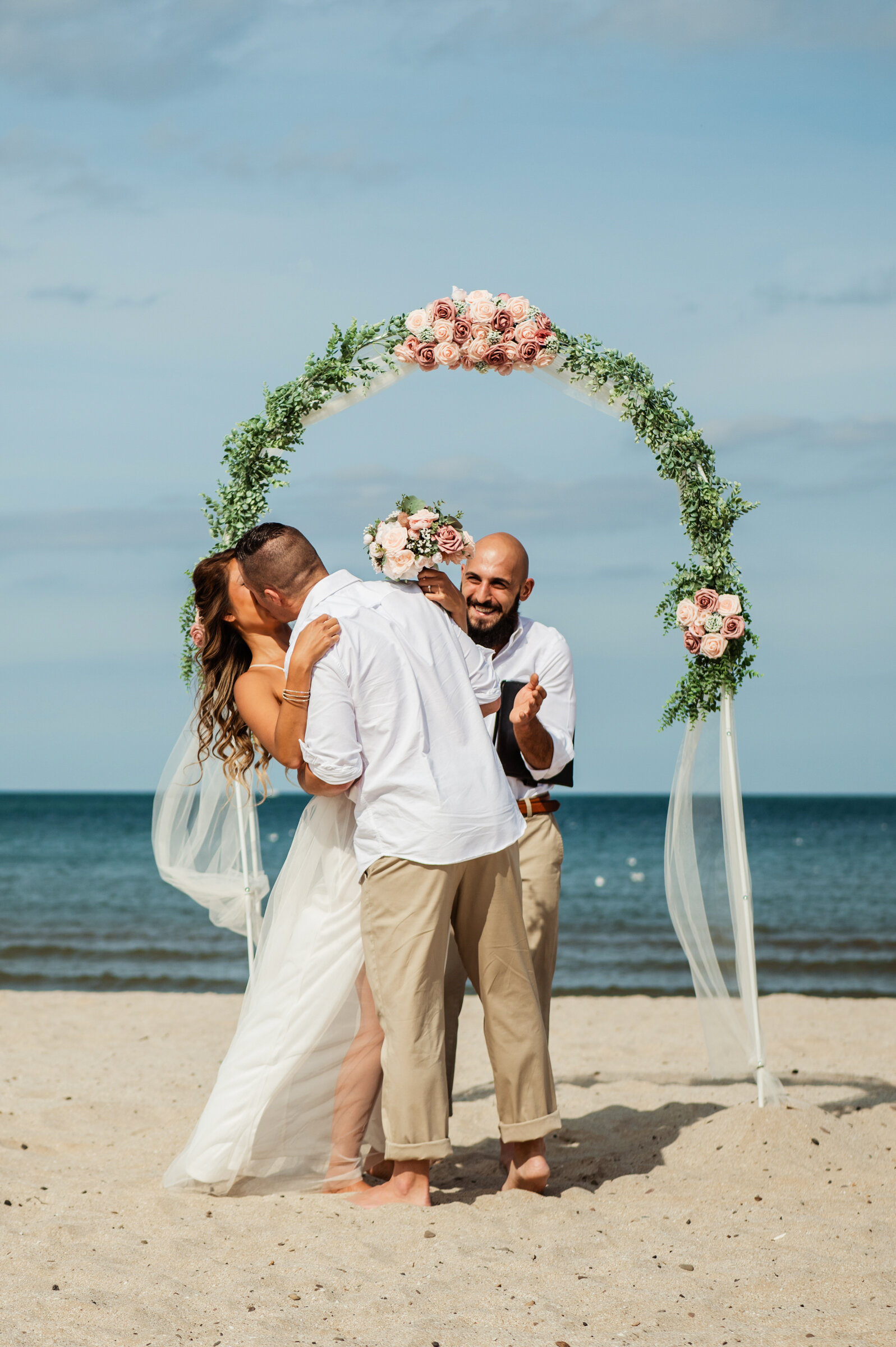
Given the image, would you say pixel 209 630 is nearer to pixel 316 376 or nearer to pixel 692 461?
pixel 316 376

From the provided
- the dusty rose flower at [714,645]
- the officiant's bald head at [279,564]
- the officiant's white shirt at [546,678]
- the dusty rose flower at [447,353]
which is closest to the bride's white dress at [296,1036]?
the officiant's bald head at [279,564]

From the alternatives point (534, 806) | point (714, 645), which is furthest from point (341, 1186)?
point (714, 645)

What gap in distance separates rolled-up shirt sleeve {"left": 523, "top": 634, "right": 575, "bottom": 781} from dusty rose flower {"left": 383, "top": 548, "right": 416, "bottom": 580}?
89 cm

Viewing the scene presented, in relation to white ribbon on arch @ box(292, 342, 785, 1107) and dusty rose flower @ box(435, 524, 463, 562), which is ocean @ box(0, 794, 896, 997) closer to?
white ribbon on arch @ box(292, 342, 785, 1107)

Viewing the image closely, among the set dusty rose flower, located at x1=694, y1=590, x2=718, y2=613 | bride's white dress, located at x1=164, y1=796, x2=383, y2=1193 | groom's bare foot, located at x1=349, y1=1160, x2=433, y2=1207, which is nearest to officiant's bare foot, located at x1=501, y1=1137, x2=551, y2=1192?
groom's bare foot, located at x1=349, y1=1160, x2=433, y2=1207

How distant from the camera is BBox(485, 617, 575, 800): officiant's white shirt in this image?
15.7 feet

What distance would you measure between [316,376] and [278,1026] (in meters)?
2.87

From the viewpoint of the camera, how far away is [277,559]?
4223mm

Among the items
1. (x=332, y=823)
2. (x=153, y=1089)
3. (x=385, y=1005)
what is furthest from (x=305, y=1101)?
(x=153, y=1089)

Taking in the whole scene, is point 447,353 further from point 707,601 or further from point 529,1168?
point 529,1168

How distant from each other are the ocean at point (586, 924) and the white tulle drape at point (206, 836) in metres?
7.22

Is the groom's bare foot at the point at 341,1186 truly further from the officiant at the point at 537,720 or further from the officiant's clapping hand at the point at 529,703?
the officiant's clapping hand at the point at 529,703

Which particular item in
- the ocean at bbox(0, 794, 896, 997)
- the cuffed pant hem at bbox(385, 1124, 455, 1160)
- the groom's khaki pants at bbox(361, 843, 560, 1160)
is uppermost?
the groom's khaki pants at bbox(361, 843, 560, 1160)

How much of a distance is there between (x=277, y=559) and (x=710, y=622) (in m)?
2.10
